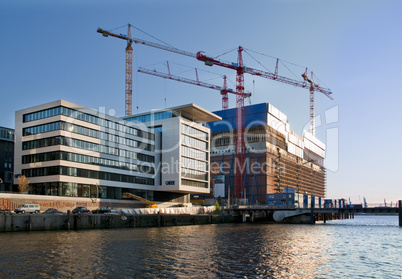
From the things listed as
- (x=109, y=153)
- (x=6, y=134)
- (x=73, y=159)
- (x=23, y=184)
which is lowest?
(x=23, y=184)

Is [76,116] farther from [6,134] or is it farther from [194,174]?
[194,174]

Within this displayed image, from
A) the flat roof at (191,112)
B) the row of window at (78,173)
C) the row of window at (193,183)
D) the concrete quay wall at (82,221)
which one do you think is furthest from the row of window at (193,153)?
the concrete quay wall at (82,221)

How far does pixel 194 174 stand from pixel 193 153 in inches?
252

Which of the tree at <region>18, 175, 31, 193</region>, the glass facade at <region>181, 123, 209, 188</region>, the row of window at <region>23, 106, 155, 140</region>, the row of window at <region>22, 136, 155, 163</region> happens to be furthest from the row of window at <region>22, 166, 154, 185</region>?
the glass facade at <region>181, 123, 209, 188</region>

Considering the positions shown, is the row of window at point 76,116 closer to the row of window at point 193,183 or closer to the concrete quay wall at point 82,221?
the row of window at point 193,183

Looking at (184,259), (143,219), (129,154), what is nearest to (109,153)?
(129,154)

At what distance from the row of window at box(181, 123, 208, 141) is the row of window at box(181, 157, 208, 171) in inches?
308

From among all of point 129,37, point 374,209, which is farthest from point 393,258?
point 129,37

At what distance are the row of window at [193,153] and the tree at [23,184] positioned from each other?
43.8 m

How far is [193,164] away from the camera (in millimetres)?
125875

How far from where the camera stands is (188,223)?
89875 mm

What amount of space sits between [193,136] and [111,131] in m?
30.0

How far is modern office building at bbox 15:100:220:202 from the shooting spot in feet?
303

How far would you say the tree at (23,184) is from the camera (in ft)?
294
